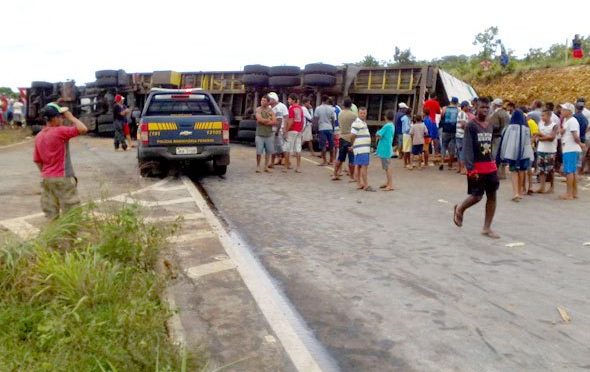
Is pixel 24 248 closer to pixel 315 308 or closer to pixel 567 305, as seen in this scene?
pixel 315 308

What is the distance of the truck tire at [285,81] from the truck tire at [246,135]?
7.14 ft

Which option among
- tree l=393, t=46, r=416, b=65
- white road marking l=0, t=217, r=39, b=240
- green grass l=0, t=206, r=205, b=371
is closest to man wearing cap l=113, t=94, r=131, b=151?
white road marking l=0, t=217, r=39, b=240

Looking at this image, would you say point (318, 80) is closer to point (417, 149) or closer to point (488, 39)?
point (417, 149)

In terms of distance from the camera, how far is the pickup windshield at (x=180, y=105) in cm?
1230

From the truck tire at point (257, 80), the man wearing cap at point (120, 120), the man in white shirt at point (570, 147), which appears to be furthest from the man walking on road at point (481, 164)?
the man wearing cap at point (120, 120)

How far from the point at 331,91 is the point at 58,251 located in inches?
500

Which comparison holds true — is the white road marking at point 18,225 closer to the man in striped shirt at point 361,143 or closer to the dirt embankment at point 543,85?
the man in striped shirt at point 361,143

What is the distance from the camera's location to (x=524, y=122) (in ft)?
32.6

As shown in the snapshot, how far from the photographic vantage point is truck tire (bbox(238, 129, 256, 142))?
61.8ft

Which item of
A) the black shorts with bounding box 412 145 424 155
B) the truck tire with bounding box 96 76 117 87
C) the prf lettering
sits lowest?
the black shorts with bounding box 412 145 424 155

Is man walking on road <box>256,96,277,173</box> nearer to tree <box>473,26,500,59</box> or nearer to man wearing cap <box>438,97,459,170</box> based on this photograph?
man wearing cap <box>438,97,459,170</box>

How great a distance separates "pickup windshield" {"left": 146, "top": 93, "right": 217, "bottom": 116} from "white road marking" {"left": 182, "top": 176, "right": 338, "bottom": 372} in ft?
20.7

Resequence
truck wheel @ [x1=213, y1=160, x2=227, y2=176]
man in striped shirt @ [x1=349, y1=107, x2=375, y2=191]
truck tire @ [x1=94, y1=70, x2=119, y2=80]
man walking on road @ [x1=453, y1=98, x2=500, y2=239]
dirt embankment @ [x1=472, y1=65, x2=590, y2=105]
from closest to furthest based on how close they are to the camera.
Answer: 1. man walking on road @ [x1=453, y1=98, x2=500, y2=239]
2. man in striped shirt @ [x1=349, y1=107, x2=375, y2=191]
3. truck wheel @ [x1=213, y1=160, x2=227, y2=176]
4. truck tire @ [x1=94, y1=70, x2=119, y2=80]
5. dirt embankment @ [x1=472, y1=65, x2=590, y2=105]

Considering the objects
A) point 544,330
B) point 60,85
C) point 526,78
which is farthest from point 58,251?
point 526,78
